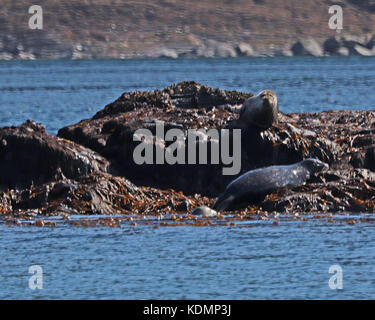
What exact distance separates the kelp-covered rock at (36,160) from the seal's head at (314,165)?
4292 mm

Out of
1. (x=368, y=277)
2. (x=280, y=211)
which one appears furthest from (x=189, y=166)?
(x=368, y=277)

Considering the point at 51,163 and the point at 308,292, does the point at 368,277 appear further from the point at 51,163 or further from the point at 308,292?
the point at 51,163

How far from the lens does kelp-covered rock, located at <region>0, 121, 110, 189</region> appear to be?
20969 mm

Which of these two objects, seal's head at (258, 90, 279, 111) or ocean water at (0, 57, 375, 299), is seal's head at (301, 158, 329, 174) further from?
ocean water at (0, 57, 375, 299)

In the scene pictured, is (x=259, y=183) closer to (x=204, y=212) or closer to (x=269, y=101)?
(x=204, y=212)

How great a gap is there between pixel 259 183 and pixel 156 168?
266 cm

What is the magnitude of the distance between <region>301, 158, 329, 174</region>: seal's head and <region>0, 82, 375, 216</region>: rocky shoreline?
0.16 m

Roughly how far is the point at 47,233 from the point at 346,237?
205 inches

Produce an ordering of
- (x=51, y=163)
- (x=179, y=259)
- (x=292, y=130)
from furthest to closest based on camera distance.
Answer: (x=292, y=130) → (x=51, y=163) → (x=179, y=259)

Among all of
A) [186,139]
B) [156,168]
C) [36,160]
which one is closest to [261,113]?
[186,139]

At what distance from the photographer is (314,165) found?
21.1 metres

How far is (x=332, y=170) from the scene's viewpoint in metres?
21.7

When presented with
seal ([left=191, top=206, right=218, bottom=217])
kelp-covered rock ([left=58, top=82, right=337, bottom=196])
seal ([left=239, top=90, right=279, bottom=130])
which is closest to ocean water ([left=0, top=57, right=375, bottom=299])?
seal ([left=191, top=206, right=218, bottom=217])

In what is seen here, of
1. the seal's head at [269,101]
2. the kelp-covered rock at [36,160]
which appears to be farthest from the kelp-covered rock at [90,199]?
the seal's head at [269,101]
